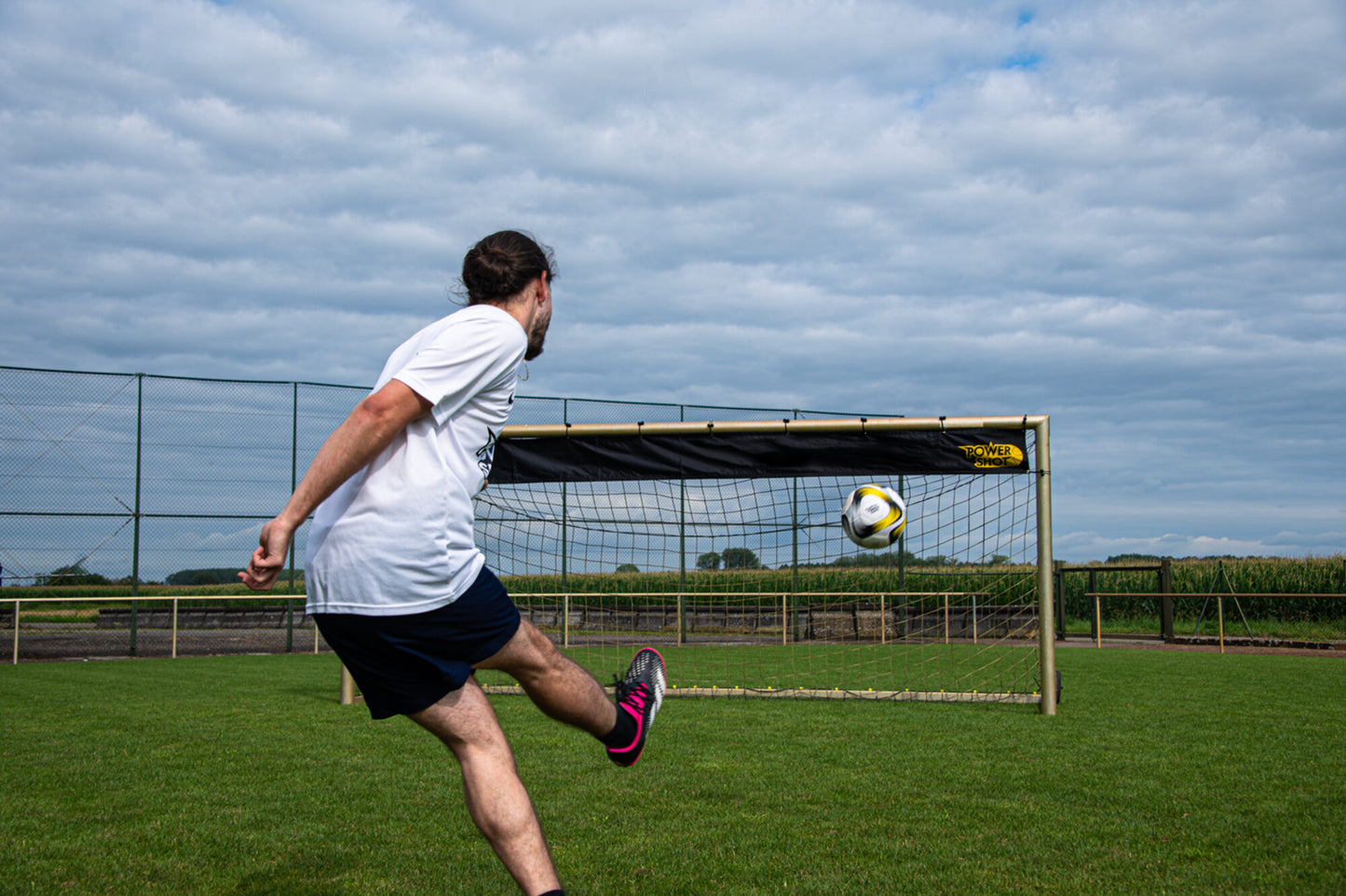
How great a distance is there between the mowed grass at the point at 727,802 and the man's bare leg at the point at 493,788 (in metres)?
0.96

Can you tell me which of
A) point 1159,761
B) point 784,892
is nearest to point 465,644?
point 784,892

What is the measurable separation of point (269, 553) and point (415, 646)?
364mm

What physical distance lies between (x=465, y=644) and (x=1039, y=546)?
19.8 feet

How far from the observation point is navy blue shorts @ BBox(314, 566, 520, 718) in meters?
2.03

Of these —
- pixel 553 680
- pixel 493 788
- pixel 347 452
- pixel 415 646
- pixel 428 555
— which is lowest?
pixel 493 788

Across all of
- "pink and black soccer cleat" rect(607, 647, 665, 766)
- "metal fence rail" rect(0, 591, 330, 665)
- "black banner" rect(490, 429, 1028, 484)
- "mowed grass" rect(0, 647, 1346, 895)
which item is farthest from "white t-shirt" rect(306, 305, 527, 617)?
"metal fence rail" rect(0, 591, 330, 665)

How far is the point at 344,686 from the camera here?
783 cm

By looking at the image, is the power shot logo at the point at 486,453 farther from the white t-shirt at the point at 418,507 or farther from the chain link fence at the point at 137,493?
the chain link fence at the point at 137,493

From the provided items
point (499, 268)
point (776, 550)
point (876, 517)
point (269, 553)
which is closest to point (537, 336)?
point (499, 268)

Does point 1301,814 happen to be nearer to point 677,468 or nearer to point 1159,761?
point 1159,761

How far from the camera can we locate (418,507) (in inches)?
79.6

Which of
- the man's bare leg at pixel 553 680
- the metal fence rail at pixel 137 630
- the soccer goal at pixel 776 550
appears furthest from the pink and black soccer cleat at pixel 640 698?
the metal fence rail at pixel 137 630

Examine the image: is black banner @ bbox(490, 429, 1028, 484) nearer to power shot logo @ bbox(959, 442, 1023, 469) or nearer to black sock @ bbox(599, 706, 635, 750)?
power shot logo @ bbox(959, 442, 1023, 469)

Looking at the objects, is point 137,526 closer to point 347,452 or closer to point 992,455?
point 992,455
